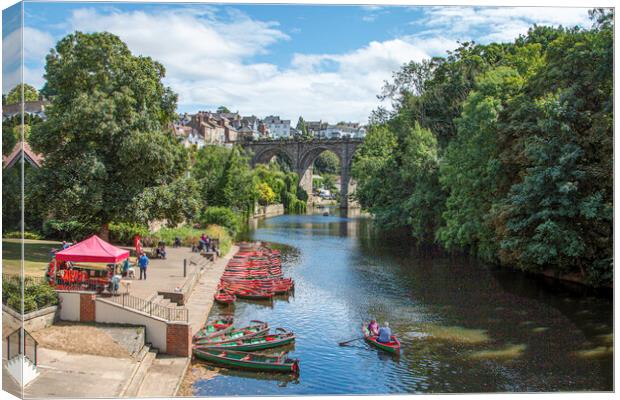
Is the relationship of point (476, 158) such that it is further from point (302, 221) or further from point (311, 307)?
point (302, 221)

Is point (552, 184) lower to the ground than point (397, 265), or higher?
higher

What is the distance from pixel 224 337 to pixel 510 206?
11.2m

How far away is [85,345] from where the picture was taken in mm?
13250

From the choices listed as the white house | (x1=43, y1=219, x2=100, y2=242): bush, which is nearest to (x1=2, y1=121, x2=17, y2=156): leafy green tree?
(x1=43, y1=219, x2=100, y2=242): bush

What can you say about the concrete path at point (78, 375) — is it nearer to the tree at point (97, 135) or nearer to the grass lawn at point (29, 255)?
the grass lawn at point (29, 255)

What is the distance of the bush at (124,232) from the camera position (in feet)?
87.6

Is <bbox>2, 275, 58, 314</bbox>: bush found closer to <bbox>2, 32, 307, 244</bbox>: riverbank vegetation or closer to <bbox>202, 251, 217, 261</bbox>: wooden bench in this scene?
<bbox>2, 32, 307, 244</bbox>: riverbank vegetation

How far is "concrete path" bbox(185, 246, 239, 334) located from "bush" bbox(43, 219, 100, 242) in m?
4.36

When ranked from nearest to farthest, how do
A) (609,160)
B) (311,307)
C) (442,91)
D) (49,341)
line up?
(49,341) → (609,160) → (311,307) → (442,91)

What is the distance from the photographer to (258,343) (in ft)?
53.3

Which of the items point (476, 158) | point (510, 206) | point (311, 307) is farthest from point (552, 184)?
point (311, 307)

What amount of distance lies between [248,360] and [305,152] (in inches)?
2719

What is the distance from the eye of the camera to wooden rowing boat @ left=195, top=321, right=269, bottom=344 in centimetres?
1580

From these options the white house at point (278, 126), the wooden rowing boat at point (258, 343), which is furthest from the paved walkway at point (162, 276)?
the white house at point (278, 126)
